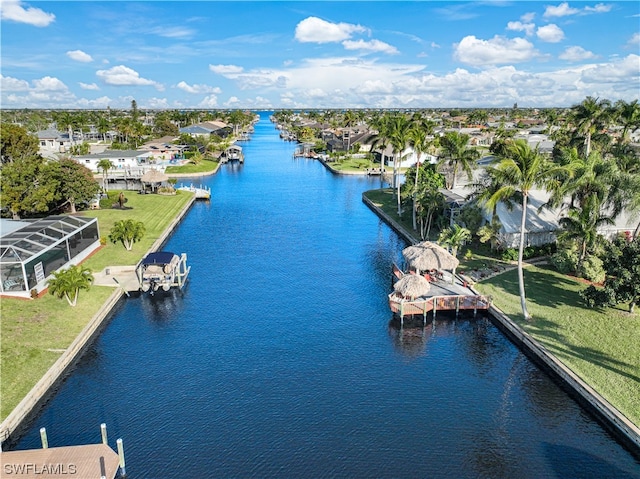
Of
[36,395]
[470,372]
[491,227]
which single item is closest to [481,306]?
[470,372]

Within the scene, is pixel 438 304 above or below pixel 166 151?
below

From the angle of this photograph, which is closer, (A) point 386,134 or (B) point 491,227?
(B) point 491,227

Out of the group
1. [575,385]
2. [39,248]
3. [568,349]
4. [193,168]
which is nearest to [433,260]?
[568,349]

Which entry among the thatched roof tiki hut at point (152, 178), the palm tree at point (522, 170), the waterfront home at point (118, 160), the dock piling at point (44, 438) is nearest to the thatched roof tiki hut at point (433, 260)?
the palm tree at point (522, 170)

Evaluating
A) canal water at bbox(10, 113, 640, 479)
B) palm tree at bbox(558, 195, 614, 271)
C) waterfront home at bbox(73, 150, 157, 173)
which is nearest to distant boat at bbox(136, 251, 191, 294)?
canal water at bbox(10, 113, 640, 479)

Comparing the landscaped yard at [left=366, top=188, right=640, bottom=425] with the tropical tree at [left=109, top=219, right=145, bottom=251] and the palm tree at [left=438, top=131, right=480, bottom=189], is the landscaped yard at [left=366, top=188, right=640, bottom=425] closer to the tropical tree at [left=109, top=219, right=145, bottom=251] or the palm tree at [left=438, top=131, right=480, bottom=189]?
the palm tree at [left=438, top=131, right=480, bottom=189]

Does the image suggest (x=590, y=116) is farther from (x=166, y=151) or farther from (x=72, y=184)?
(x=166, y=151)

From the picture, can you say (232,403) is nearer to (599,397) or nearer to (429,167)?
(599,397)

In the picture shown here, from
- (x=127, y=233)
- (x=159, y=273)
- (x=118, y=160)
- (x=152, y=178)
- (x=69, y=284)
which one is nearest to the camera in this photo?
(x=69, y=284)
